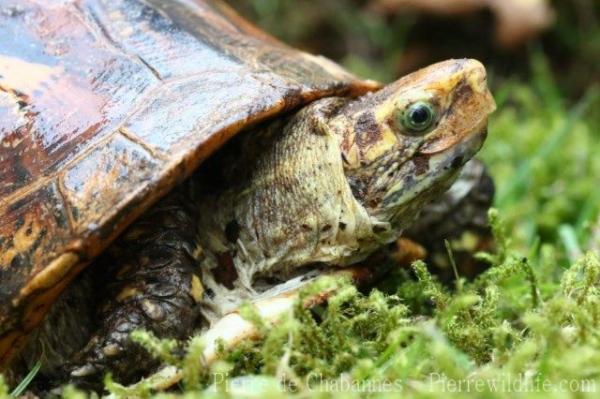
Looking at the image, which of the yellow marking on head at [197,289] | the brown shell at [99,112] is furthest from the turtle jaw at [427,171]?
the yellow marking on head at [197,289]

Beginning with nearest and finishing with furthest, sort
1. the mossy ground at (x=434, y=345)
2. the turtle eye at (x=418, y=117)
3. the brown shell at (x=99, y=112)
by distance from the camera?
the mossy ground at (x=434, y=345) < the brown shell at (x=99, y=112) < the turtle eye at (x=418, y=117)

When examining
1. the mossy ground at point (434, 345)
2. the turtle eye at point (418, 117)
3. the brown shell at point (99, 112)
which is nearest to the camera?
the mossy ground at point (434, 345)

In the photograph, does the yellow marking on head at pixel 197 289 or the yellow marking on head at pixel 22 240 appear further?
the yellow marking on head at pixel 197 289

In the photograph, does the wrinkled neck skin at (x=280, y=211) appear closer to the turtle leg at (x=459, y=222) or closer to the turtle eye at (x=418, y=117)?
the turtle eye at (x=418, y=117)

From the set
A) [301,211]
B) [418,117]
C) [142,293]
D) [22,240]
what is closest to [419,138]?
[418,117]

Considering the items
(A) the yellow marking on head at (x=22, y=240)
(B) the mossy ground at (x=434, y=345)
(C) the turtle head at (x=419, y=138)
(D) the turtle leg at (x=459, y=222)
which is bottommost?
(B) the mossy ground at (x=434, y=345)

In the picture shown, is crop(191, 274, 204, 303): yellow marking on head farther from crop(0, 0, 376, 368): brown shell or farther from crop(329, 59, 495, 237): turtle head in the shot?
crop(329, 59, 495, 237): turtle head

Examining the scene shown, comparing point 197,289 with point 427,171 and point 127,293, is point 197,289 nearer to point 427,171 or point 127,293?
point 127,293
